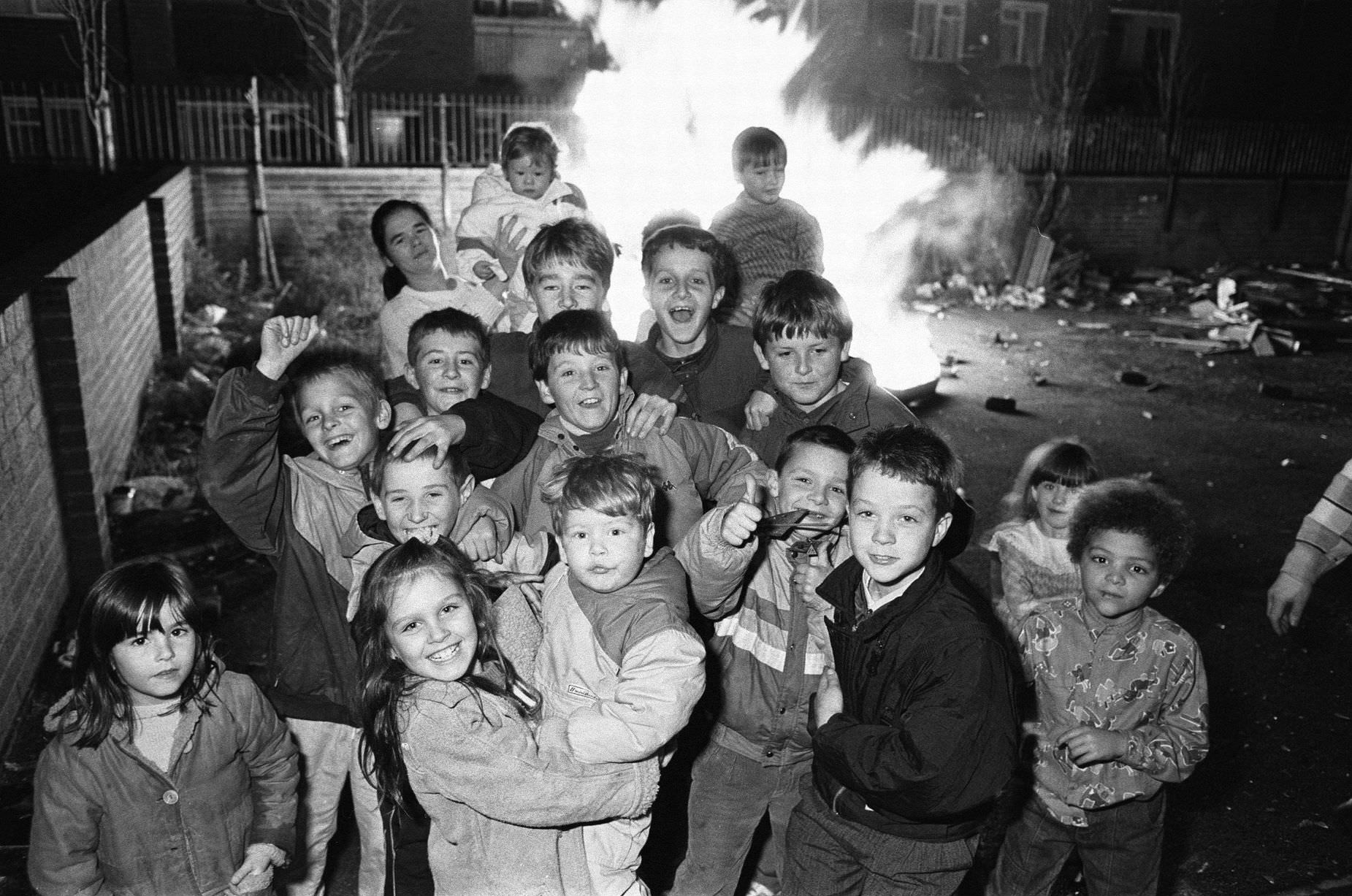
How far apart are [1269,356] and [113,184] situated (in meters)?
14.2

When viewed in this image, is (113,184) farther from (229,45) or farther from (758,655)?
(758,655)

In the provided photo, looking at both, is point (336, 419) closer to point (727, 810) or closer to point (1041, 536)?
point (727, 810)

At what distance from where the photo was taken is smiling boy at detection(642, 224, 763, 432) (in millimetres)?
4012

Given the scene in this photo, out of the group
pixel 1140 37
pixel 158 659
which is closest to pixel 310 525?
pixel 158 659

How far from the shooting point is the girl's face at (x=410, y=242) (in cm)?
523

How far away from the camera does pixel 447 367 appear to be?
371cm

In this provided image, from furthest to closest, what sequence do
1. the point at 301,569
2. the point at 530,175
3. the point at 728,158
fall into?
the point at 728,158 → the point at 530,175 → the point at 301,569

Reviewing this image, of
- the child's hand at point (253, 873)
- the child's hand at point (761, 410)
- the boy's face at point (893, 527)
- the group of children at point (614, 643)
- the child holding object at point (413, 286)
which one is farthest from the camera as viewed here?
the child holding object at point (413, 286)

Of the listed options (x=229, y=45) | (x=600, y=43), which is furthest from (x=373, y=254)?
(x=600, y=43)

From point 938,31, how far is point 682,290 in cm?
2177

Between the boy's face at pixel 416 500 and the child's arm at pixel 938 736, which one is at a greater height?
the boy's face at pixel 416 500

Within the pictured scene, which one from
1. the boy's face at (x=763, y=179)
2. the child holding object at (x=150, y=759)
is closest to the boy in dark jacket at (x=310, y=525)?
the child holding object at (x=150, y=759)

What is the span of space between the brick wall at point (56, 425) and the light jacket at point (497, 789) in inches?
105

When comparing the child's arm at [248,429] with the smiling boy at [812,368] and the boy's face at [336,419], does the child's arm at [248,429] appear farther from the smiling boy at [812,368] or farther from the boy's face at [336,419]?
the smiling boy at [812,368]
